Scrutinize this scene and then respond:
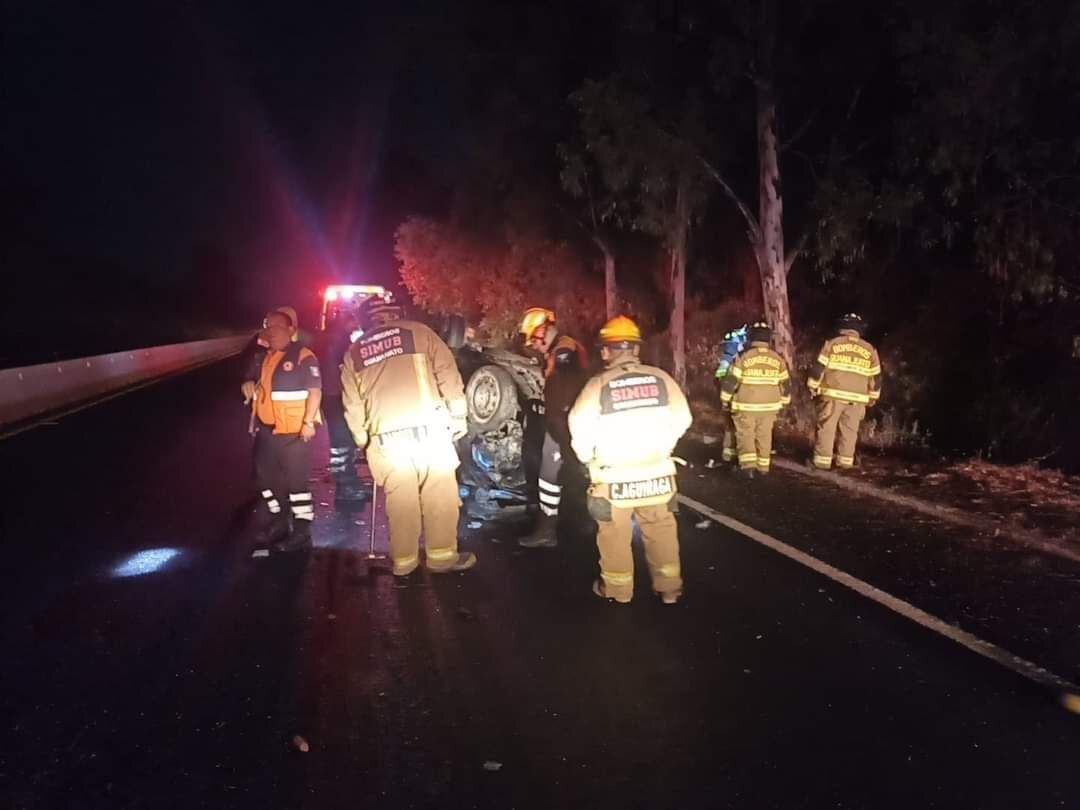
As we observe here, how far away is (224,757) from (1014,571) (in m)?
5.21

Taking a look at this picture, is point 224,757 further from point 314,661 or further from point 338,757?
point 314,661

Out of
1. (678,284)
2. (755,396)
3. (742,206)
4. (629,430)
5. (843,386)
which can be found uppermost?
(742,206)

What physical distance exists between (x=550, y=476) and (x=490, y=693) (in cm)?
290

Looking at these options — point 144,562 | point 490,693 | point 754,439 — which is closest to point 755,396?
point 754,439

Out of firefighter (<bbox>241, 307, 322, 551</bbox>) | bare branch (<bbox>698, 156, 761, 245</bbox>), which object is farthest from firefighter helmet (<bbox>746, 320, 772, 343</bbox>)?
bare branch (<bbox>698, 156, 761, 245</bbox>)

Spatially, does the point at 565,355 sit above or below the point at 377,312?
below

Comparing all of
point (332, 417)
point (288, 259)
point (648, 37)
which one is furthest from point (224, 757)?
point (288, 259)

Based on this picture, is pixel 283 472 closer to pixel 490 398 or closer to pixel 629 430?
pixel 490 398

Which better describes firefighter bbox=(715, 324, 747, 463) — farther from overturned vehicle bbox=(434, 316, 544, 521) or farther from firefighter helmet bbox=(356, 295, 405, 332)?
firefighter helmet bbox=(356, 295, 405, 332)

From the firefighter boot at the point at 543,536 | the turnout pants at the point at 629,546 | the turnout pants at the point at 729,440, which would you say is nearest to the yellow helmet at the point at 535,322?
the firefighter boot at the point at 543,536

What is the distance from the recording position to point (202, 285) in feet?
392

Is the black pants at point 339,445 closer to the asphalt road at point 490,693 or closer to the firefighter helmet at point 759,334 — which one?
the asphalt road at point 490,693

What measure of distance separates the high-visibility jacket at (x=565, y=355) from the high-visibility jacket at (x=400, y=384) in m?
0.97

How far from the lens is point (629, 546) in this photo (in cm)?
591
